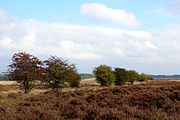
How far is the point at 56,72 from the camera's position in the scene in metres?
51.9

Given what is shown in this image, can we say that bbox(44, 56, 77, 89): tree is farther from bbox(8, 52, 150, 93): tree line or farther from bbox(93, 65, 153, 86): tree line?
bbox(93, 65, 153, 86): tree line

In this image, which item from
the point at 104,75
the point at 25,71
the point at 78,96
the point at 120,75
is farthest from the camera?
the point at 120,75

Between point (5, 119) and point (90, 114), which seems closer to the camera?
point (5, 119)

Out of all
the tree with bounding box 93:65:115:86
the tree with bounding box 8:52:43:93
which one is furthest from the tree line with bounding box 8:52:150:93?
the tree with bounding box 93:65:115:86

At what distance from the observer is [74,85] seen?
6806 cm

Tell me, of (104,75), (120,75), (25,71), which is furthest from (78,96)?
(120,75)

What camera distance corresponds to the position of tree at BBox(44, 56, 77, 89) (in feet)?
169

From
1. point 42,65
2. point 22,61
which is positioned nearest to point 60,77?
point 42,65

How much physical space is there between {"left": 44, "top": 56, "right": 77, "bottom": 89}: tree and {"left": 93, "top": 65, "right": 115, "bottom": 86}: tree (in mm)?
16667

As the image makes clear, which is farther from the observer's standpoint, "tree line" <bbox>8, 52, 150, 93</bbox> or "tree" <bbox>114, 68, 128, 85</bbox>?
"tree" <bbox>114, 68, 128, 85</bbox>

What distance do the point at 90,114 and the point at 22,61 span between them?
35605 mm

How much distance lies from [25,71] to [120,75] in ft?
100

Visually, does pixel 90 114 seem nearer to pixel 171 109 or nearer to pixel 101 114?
pixel 101 114

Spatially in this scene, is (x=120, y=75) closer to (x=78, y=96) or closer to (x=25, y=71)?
(x=25, y=71)
